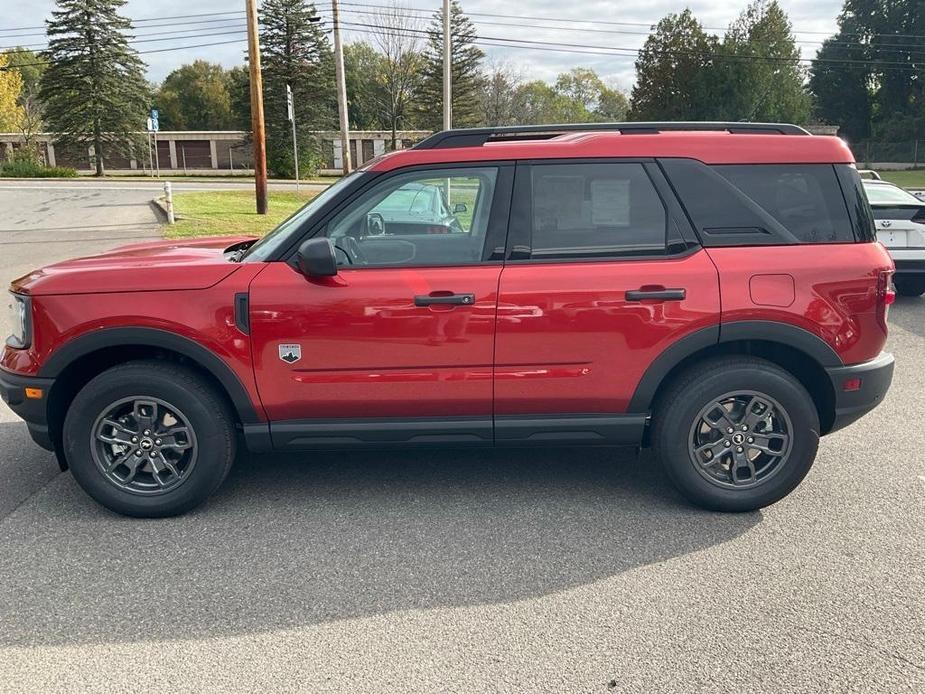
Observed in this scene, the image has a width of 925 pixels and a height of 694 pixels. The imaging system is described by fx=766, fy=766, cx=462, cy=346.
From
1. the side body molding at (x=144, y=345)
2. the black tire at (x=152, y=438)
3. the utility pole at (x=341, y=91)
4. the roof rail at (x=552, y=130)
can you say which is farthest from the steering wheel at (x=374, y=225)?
the utility pole at (x=341, y=91)

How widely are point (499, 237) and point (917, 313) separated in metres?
7.79

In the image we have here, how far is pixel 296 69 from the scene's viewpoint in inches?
2029

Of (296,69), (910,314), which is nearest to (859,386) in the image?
(910,314)

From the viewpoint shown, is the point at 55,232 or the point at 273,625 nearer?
the point at 273,625

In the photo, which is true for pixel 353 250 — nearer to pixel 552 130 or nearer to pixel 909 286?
pixel 552 130

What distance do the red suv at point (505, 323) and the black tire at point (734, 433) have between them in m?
0.01

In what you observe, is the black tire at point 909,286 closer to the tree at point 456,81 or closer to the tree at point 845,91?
the tree at point 456,81

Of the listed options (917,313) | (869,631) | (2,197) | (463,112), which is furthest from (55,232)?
(463,112)

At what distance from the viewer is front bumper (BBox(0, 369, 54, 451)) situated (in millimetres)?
3785

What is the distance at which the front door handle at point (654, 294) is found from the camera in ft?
12.2

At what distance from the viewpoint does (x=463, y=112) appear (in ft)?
190

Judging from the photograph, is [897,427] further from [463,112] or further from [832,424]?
[463,112]

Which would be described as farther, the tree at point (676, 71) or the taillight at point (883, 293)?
the tree at point (676, 71)

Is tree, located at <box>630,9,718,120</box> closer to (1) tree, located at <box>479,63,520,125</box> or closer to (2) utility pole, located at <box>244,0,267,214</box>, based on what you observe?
(1) tree, located at <box>479,63,520,125</box>
